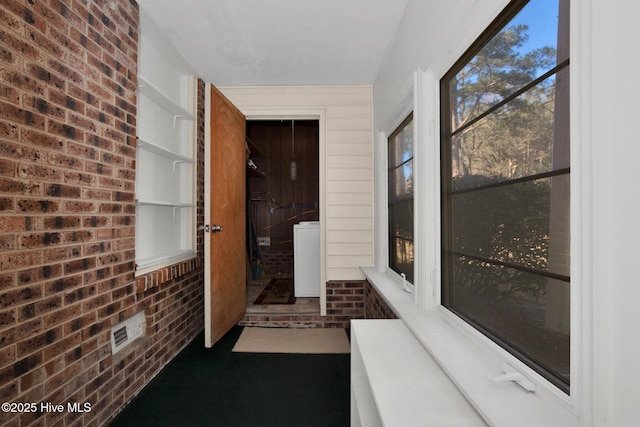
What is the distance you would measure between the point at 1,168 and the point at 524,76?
6.30 feet

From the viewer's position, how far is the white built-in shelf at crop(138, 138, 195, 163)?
6.94 feet

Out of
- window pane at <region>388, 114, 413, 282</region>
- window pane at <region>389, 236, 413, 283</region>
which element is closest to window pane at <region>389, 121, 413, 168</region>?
window pane at <region>388, 114, 413, 282</region>

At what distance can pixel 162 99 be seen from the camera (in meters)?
2.38

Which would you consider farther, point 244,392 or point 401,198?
point 401,198

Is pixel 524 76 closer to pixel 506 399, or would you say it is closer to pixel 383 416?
pixel 506 399

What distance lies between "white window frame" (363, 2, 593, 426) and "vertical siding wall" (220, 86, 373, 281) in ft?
2.98

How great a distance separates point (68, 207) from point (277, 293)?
9.74ft

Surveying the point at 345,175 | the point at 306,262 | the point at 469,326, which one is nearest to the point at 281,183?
the point at 306,262

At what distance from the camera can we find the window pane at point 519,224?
0.85 meters

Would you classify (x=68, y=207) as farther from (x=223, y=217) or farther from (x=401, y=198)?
(x=401, y=198)
